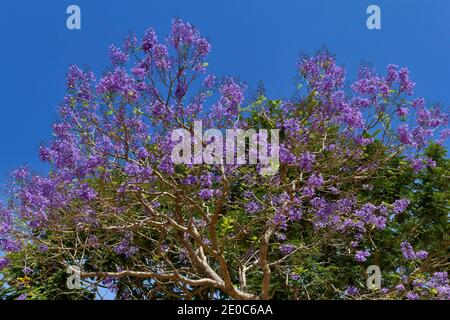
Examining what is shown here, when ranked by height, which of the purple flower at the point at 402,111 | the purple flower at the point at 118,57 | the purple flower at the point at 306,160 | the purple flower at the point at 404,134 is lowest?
the purple flower at the point at 306,160

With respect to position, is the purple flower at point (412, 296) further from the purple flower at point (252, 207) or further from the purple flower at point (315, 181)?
the purple flower at point (252, 207)

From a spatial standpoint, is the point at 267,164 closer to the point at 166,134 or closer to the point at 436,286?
the point at 166,134

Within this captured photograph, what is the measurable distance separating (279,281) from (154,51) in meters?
5.05

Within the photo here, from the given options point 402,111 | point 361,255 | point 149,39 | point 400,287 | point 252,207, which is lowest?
point 400,287

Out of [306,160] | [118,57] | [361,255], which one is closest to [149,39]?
[118,57]

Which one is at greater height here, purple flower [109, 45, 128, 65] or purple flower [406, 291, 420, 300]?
purple flower [109, 45, 128, 65]

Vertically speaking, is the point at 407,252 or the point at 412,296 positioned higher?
the point at 407,252

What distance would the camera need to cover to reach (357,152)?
862cm

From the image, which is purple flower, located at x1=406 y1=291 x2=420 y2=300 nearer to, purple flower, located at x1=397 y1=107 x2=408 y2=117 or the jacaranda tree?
the jacaranda tree

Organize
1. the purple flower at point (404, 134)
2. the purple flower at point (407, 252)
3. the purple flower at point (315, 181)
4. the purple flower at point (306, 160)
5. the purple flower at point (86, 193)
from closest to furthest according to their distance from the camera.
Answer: the purple flower at point (86, 193)
the purple flower at point (306, 160)
the purple flower at point (315, 181)
the purple flower at point (404, 134)
the purple flower at point (407, 252)

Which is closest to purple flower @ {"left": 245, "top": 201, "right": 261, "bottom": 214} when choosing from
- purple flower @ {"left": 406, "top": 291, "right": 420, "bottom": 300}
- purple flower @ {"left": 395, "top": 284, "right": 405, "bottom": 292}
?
purple flower @ {"left": 395, "top": 284, "right": 405, "bottom": 292}

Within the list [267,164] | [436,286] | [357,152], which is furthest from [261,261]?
[436,286]

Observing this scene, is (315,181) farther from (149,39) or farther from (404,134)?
(149,39)

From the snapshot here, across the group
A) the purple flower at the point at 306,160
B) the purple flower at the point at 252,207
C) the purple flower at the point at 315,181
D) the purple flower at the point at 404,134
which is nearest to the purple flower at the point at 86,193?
the purple flower at the point at 252,207
